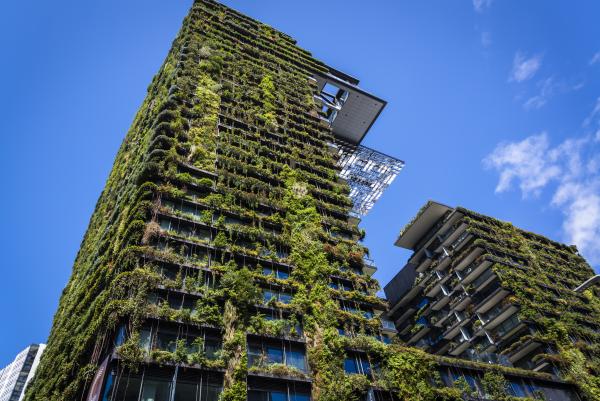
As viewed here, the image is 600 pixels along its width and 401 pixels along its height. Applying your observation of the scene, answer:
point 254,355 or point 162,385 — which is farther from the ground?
point 254,355

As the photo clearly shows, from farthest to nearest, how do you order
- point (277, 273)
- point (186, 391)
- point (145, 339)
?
point (277, 273) → point (145, 339) → point (186, 391)

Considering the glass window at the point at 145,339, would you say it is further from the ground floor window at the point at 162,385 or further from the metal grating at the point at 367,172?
the metal grating at the point at 367,172

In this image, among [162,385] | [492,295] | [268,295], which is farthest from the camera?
[492,295]

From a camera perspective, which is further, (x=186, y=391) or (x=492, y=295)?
(x=492, y=295)

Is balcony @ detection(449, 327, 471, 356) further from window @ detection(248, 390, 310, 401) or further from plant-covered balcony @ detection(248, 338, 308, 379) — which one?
window @ detection(248, 390, 310, 401)

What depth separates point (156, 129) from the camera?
38.4 meters

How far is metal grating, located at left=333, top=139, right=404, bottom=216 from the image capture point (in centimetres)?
6669

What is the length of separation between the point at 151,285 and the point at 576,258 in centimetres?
6012

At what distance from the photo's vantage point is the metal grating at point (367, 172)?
219 feet

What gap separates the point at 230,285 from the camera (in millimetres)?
28078

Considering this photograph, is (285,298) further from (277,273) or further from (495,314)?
(495,314)

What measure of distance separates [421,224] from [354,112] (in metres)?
20.7

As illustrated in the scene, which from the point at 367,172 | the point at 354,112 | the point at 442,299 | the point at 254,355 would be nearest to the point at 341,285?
the point at 254,355

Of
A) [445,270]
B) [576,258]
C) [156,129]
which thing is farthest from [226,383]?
[576,258]
